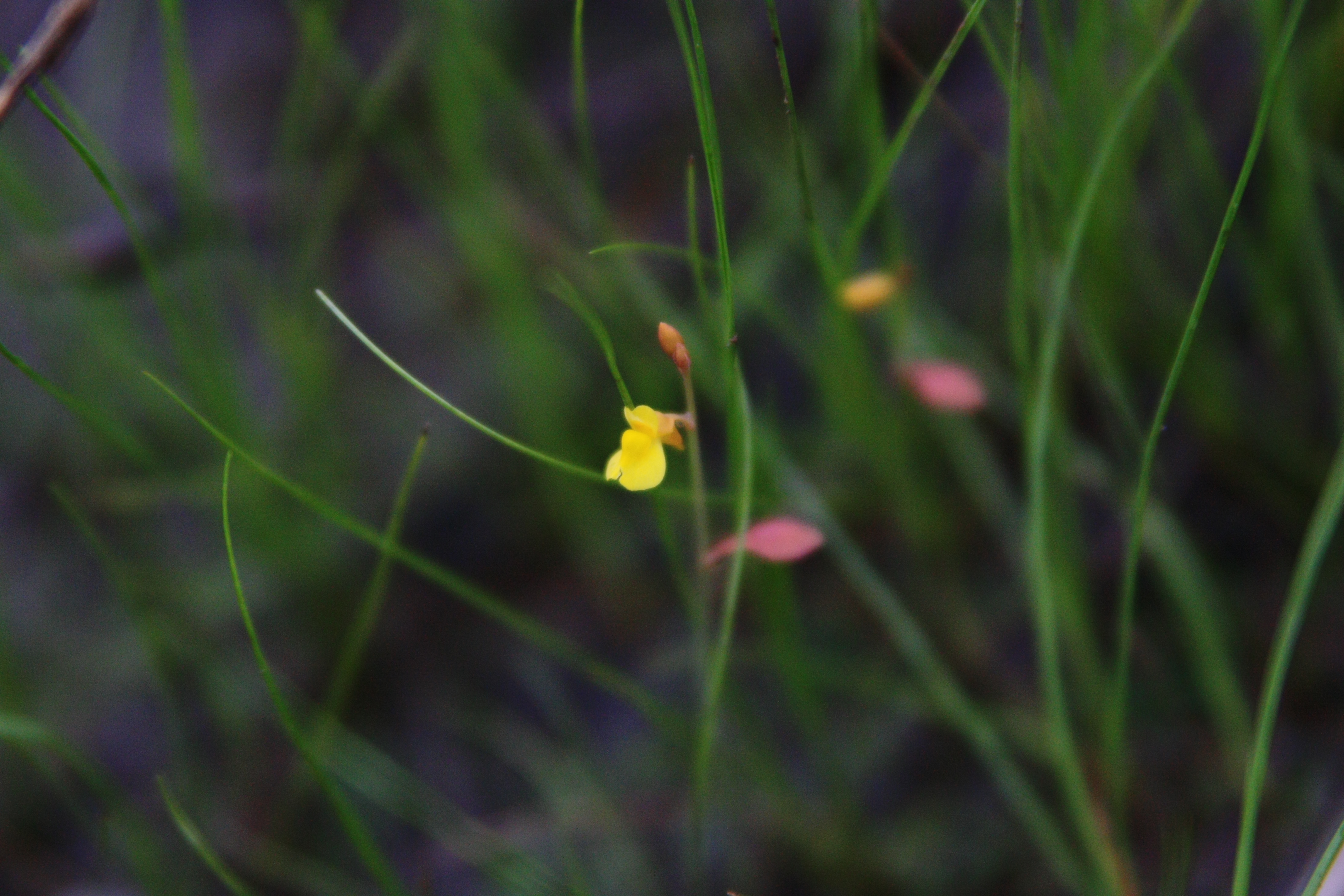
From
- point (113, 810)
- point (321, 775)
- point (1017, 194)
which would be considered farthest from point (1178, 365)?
point (113, 810)

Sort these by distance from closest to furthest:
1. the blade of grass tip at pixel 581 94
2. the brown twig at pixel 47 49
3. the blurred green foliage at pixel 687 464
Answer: the brown twig at pixel 47 49, the blade of grass tip at pixel 581 94, the blurred green foliage at pixel 687 464

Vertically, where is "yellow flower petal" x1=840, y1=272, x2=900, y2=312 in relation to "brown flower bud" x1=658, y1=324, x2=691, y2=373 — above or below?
below

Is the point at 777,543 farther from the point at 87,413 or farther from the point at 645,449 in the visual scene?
the point at 87,413

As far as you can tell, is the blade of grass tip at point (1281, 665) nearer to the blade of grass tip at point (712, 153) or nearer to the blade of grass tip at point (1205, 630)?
the blade of grass tip at point (1205, 630)

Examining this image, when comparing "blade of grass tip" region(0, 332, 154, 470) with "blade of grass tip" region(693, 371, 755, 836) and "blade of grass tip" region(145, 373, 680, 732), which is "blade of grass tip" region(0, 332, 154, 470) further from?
"blade of grass tip" region(693, 371, 755, 836)

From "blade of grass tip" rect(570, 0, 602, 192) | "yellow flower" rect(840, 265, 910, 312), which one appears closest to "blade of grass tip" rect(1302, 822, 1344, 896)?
"yellow flower" rect(840, 265, 910, 312)

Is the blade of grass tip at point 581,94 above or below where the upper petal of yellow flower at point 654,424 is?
above

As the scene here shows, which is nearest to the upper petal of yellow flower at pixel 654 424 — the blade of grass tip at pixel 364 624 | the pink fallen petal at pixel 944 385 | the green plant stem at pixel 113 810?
the blade of grass tip at pixel 364 624
